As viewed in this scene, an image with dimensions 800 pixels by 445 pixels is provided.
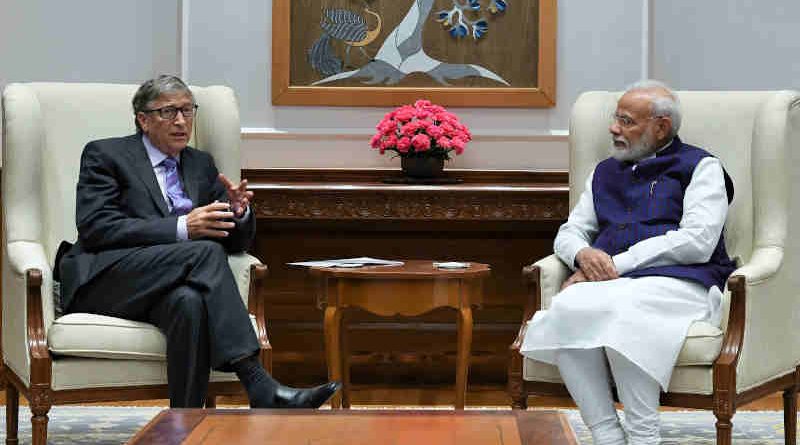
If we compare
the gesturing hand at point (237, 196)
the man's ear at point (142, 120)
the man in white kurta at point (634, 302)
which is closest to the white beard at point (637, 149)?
the man in white kurta at point (634, 302)

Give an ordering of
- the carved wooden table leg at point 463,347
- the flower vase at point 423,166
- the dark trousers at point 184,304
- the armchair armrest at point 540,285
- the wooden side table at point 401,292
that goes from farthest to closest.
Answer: the flower vase at point 423,166 < the carved wooden table leg at point 463,347 < the wooden side table at point 401,292 < the armchair armrest at point 540,285 < the dark trousers at point 184,304

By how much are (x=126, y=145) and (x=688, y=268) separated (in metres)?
1.95

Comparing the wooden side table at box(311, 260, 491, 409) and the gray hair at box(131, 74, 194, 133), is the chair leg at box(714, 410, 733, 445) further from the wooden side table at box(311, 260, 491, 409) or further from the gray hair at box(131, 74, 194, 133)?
the gray hair at box(131, 74, 194, 133)

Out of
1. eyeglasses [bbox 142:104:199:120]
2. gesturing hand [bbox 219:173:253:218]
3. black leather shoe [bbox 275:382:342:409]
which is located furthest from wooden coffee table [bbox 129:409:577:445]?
eyeglasses [bbox 142:104:199:120]

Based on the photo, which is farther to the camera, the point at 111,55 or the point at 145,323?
the point at 111,55

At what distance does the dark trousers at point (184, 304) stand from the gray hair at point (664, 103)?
150 cm

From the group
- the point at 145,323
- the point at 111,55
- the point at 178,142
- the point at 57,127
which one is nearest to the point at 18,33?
the point at 111,55

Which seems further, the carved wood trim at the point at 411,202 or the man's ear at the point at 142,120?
the carved wood trim at the point at 411,202

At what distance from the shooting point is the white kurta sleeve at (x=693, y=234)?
4.12m

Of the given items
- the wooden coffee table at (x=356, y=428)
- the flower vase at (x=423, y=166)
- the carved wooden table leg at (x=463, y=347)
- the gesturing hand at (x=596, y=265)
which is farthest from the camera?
the flower vase at (x=423, y=166)

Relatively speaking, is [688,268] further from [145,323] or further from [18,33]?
[18,33]

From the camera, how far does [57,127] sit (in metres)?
4.72

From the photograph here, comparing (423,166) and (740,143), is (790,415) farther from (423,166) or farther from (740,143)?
(423,166)

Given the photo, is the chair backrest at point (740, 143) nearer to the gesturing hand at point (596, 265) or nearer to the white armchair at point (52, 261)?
the gesturing hand at point (596, 265)
